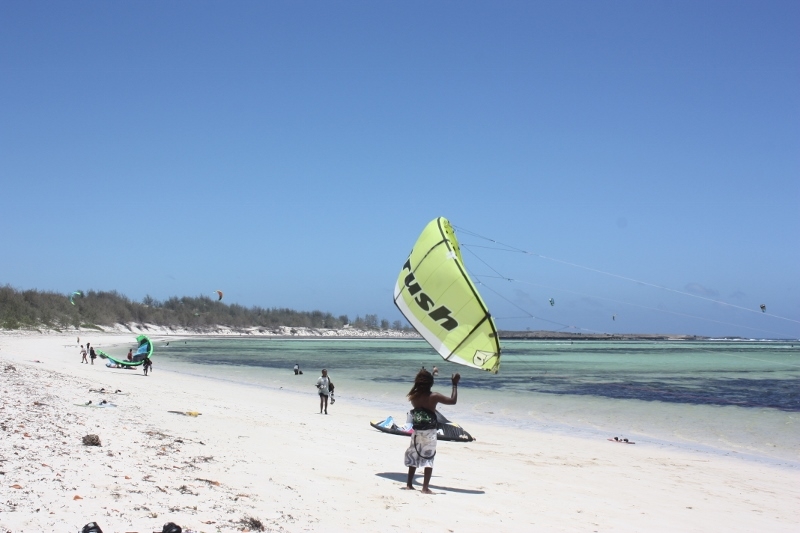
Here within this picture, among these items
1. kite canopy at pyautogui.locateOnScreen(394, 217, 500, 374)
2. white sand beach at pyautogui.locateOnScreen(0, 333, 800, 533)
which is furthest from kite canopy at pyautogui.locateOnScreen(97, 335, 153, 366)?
kite canopy at pyautogui.locateOnScreen(394, 217, 500, 374)

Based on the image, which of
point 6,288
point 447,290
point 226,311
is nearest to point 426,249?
point 447,290

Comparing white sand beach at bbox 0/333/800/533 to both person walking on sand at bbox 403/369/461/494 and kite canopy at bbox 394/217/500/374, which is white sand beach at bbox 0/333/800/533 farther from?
kite canopy at bbox 394/217/500/374

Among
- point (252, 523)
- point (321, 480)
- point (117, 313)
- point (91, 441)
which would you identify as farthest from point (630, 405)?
point (117, 313)

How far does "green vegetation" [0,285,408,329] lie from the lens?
7681 centimetres

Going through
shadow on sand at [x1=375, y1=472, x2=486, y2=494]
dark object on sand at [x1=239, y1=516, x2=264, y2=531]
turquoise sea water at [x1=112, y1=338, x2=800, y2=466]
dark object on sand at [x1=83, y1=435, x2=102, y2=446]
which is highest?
dark object on sand at [x1=83, y1=435, x2=102, y2=446]

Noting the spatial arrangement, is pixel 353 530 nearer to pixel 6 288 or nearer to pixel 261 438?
pixel 261 438

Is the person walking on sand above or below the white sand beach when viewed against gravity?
above

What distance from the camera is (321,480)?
730 centimetres

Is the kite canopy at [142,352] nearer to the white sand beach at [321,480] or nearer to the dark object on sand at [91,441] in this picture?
the white sand beach at [321,480]

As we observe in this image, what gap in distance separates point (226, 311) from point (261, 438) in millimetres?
173359

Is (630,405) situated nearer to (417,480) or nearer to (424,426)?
(417,480)

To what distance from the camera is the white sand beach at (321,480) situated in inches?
210

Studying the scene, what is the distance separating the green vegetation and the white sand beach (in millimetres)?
64498

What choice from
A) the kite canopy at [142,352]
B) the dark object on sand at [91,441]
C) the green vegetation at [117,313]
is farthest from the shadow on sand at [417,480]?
the green vegetation at [117,313]
